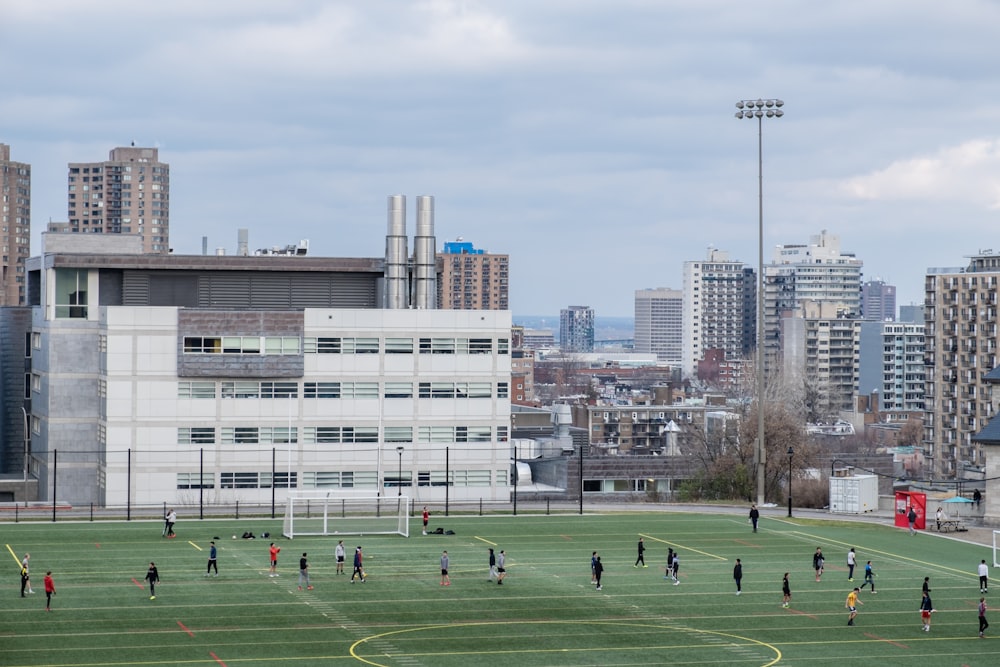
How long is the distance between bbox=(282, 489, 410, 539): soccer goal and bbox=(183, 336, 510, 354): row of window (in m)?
10.4

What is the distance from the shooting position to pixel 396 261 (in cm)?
10425

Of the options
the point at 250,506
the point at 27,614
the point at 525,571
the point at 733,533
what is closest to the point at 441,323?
the point at 250,506

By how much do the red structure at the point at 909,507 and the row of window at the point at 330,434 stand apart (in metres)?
27.5

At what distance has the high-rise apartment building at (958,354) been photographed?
16888 cm

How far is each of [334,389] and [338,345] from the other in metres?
2.77

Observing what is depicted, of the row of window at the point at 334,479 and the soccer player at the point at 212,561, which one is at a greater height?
the row of window at the point at 334,479

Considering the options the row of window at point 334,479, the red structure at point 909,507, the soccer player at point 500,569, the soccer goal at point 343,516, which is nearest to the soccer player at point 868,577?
the soccer player at point 500,569

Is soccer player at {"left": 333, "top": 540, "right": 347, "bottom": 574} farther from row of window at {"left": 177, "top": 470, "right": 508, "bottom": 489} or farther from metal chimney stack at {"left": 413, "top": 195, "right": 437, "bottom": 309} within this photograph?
metal chimney stack at {"left": 413, "top": 195, "right": 437, "bottom": 309}

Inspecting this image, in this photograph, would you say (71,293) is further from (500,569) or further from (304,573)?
(500,569)

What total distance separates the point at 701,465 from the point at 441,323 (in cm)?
3047

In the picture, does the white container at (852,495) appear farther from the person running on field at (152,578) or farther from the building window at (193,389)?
the person running on field at (152,578)

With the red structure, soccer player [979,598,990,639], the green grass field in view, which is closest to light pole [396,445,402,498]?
the green grass field

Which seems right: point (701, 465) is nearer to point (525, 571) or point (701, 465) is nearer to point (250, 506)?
point (250, 506)

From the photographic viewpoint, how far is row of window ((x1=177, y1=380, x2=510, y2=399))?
310ft
